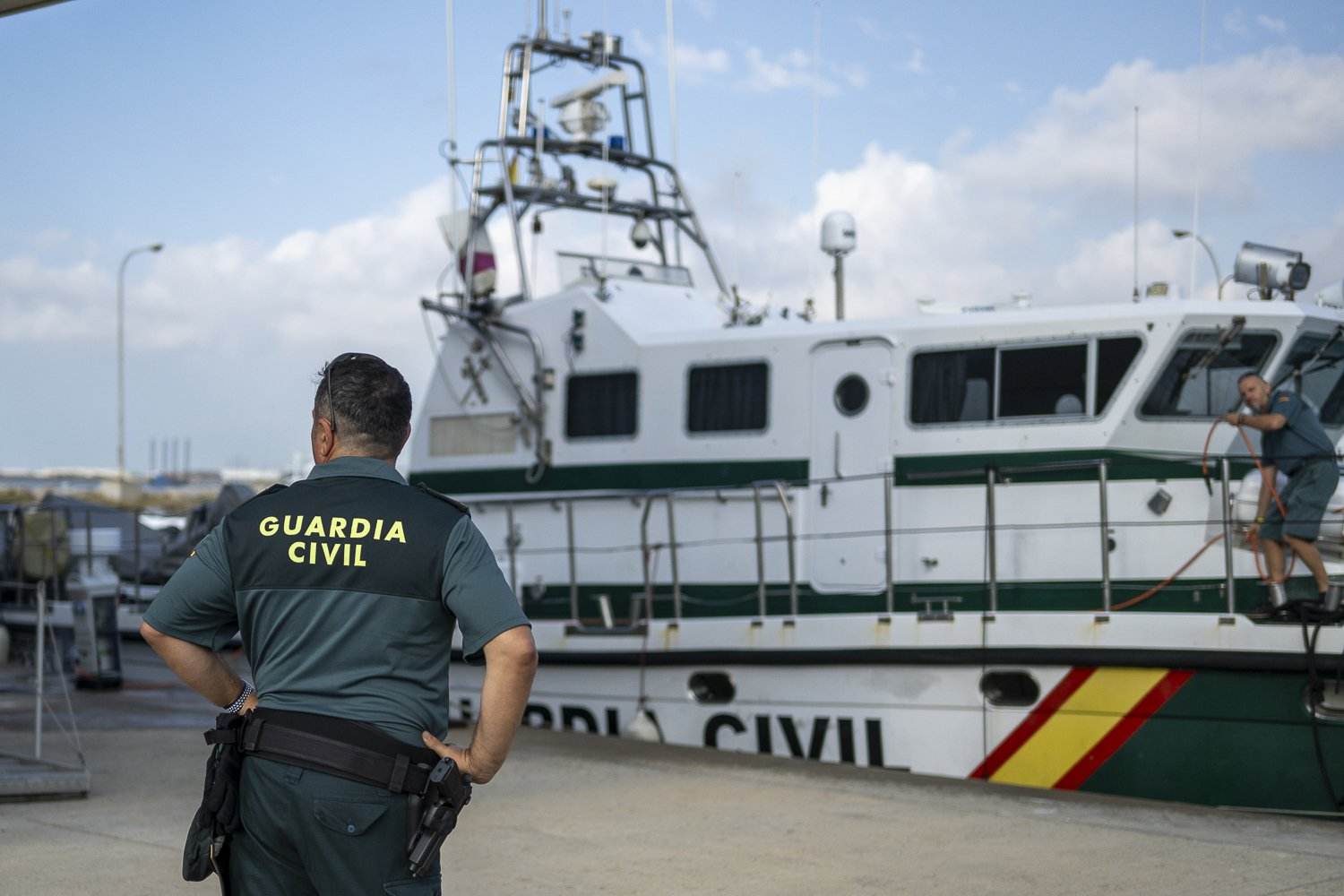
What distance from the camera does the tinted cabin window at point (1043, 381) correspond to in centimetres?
763

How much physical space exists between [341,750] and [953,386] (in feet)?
18.8

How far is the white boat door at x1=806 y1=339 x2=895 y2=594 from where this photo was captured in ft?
26.4

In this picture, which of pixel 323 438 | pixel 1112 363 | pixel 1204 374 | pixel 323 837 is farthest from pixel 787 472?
pixel 323 837

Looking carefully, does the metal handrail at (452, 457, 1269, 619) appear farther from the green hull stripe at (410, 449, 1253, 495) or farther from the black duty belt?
the black duty belt

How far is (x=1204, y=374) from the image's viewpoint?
7.52 meters

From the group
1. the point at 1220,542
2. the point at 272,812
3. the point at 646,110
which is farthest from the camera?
the point at 646,110

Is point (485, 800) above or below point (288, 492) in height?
below

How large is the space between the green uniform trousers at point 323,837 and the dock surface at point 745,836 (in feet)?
7.40

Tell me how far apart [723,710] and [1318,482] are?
323 centimetres

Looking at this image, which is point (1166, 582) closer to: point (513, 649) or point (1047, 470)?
point (1047, 470)

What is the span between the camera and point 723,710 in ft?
26.4

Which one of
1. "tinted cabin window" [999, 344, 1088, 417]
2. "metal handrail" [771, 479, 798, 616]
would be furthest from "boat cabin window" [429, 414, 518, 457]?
"tinted cabin window" [999, 344, 1088, 417]

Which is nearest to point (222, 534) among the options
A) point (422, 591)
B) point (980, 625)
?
point (422, 591)

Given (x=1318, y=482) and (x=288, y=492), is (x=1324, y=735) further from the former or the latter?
(x=288, y=492)
